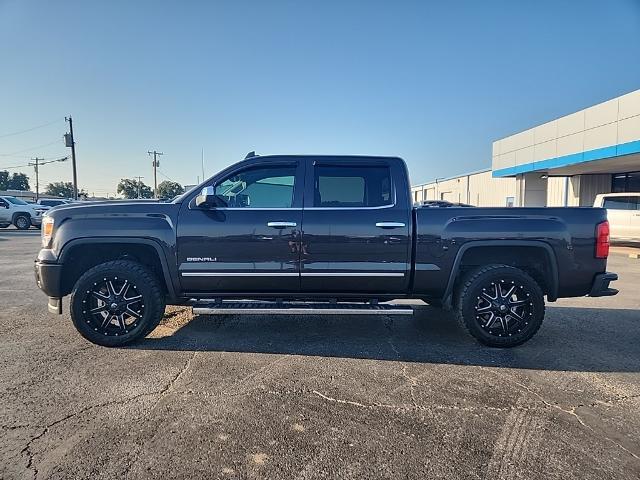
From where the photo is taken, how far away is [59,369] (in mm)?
3564

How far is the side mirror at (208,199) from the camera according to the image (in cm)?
402

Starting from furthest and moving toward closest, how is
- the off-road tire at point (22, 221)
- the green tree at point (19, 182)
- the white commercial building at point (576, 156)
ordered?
the green tree at point (19, 182)
the off-road tire at point (22, 221)
the white commercial building at point (576, 156)

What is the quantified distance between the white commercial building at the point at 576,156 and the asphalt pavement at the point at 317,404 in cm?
1400

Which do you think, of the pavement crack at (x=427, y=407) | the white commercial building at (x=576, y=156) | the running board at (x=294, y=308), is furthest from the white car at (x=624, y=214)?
the pavement crack at (x=427, y=407)

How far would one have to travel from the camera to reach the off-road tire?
22766 millimetres

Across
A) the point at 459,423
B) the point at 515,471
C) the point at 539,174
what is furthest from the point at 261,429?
the point at 539,174

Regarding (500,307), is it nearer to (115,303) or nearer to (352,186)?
(352,186)

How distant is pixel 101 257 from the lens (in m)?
4.44

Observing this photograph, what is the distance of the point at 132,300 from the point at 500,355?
12.7ft

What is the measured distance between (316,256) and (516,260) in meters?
2.25

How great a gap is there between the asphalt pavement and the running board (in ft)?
1.36

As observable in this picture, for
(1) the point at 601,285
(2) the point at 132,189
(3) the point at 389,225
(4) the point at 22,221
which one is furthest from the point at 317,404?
(2) the point at 132,189

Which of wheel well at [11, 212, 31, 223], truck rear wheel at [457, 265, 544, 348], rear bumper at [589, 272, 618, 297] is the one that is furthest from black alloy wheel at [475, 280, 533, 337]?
wheel well at [11, 212, 31, 223]

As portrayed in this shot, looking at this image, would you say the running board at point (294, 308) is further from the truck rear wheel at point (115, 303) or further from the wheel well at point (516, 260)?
the wheel well at point (516, 260)
